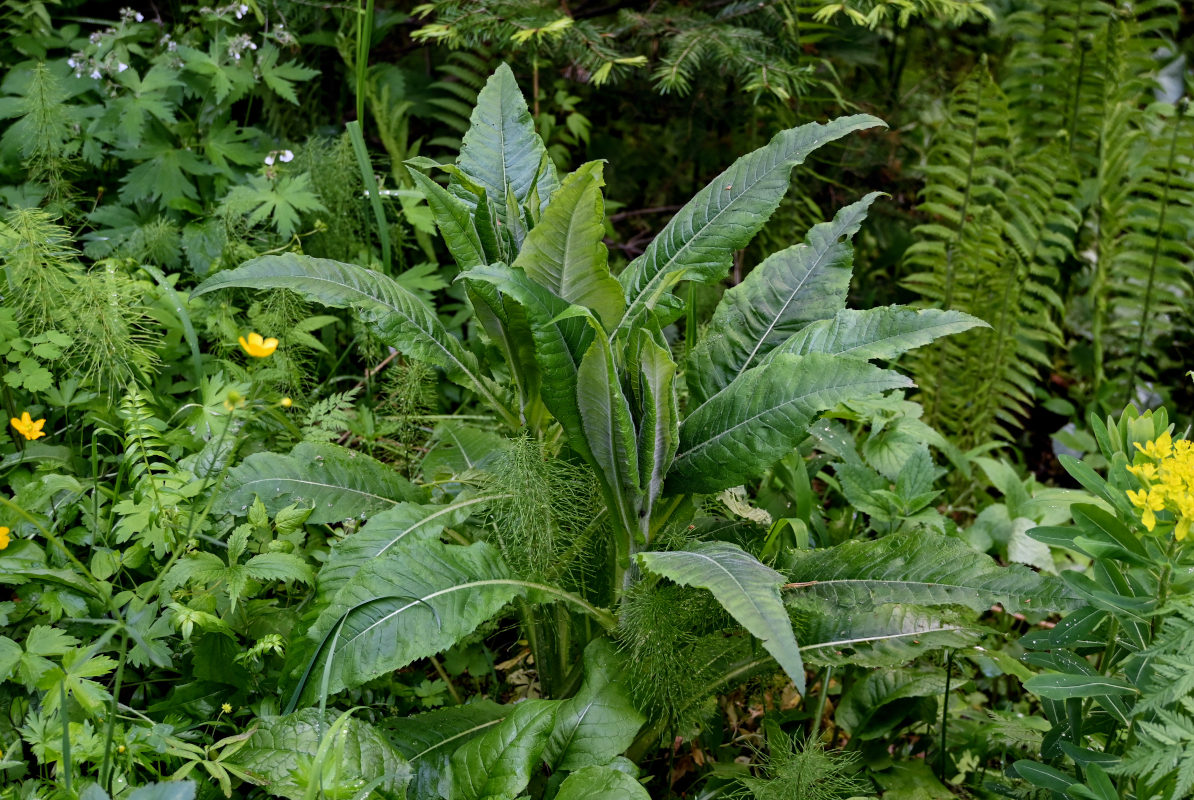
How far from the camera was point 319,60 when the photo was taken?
3.72 m

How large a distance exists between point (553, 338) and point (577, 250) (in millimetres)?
205

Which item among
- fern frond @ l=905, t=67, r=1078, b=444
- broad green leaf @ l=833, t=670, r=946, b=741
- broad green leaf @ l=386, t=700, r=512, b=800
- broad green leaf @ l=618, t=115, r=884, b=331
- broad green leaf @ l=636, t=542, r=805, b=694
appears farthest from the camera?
fern frond @ l=905, t=67, r=1078, b=444

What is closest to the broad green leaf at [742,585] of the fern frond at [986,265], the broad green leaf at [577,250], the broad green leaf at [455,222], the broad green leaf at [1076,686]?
the broad green leaf at [1076,686]

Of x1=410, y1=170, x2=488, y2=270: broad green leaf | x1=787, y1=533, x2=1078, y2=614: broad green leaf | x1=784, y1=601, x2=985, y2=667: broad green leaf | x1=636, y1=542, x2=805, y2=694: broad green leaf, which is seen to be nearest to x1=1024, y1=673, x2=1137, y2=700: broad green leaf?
x1=787, y1=533, x2=1078, y2=614: broad green leaf

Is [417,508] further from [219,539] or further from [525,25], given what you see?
[525,25]

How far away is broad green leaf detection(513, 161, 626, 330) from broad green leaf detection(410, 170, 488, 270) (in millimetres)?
178

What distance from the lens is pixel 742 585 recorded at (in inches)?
59.5

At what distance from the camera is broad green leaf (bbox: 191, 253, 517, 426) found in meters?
1.87

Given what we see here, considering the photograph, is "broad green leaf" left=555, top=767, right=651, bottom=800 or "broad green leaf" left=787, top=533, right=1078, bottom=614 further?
"broad green leaf" left=787, top=533, right=1078, bottom=614

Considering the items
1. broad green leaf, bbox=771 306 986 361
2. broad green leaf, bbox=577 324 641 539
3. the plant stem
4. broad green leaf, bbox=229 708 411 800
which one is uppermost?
broad green leaf, bbox=771 306 986 361

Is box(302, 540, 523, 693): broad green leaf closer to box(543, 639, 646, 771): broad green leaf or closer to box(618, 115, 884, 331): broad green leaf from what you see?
box(543, 639, 646, 771): broad green leaf

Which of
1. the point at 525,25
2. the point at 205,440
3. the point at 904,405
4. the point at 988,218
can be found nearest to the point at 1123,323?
the point at 988,218

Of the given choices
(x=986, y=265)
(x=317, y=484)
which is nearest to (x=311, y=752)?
(x=317, y=484)

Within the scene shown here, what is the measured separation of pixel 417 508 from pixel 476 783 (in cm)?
56
